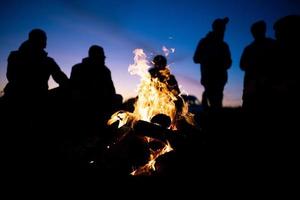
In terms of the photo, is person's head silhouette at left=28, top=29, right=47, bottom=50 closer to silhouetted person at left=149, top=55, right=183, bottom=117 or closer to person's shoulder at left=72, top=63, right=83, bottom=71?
person's shoulder at left=72, top=63, right=83, bottom=71

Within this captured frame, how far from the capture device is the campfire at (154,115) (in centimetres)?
Answer: 495

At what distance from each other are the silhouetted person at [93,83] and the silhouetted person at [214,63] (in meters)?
3.45

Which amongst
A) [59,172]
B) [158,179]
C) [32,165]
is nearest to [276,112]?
[158,179]

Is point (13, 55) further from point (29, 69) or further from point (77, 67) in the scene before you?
point (77, 67)

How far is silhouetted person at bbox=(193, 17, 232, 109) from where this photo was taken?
8.66 meters

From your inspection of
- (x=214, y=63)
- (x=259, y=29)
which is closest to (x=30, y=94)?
(x=214, y=63)

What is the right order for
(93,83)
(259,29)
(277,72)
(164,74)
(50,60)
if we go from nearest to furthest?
(277,72)
(164,74)
(50,60)
(259,29)
(93,83)

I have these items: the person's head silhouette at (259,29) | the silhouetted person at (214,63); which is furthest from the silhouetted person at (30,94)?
the person's head silhouette at (259,29)

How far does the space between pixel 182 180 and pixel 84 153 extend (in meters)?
2.03

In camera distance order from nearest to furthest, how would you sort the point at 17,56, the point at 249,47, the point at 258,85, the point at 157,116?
1. the point at 258,85
2. the point at 157,116
3. the point at 17,56
4. the point at 249,47

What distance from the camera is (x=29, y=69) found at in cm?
681

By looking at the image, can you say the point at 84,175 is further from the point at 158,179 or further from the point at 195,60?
the point at 195,60

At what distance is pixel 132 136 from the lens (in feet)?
16.8

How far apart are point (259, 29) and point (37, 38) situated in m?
6.35
